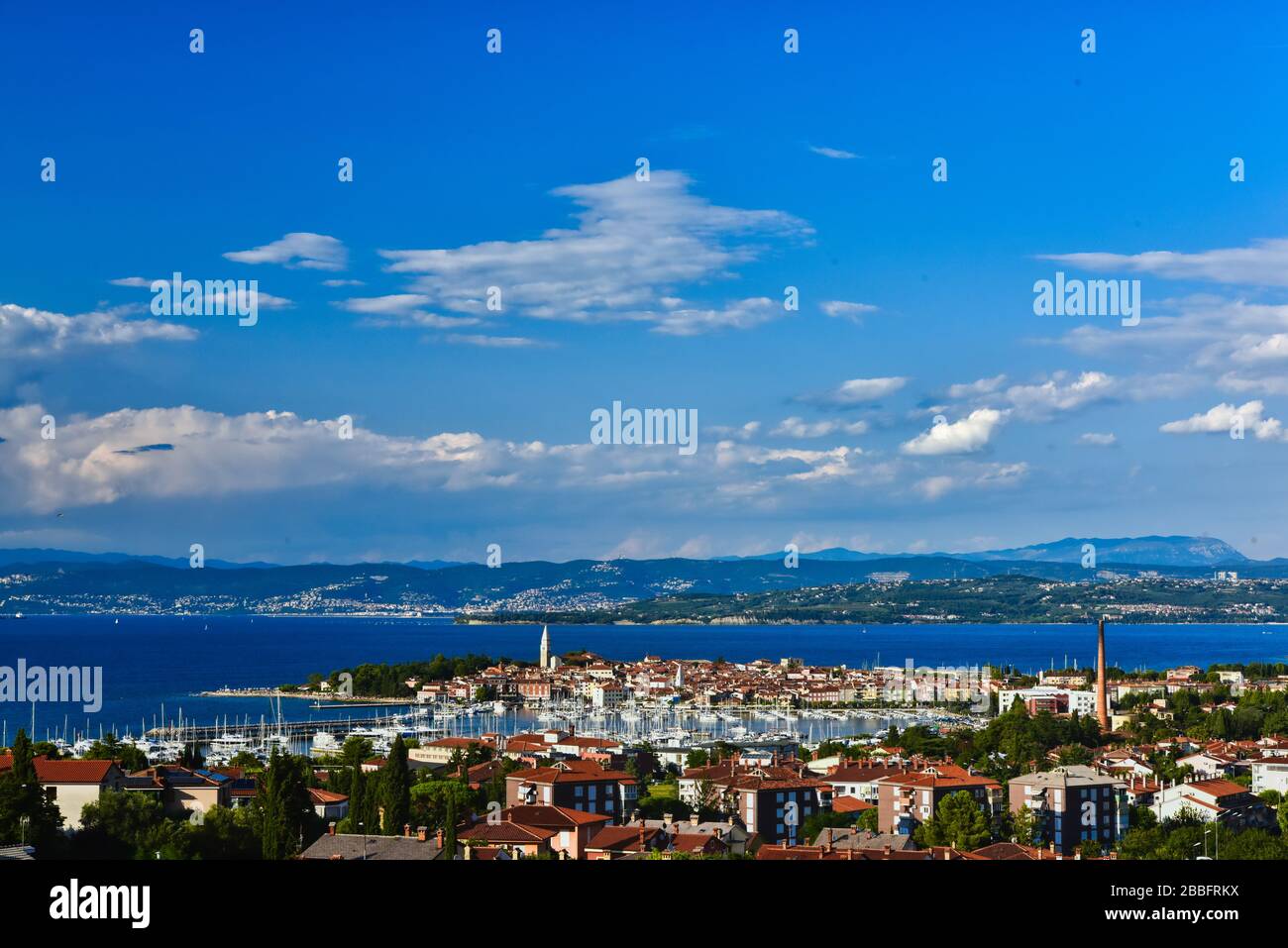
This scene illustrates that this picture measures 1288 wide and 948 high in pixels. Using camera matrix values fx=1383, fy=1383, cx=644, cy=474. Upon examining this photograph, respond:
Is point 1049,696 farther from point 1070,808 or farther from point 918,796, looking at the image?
point 918,796

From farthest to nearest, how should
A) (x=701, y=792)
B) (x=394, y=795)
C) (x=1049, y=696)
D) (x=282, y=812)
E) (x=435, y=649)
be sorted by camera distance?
(x=435, y=649)
(x=1049, y=696)
(x=701, y=792)
(x=394, y=795)
(x=282, y=812)

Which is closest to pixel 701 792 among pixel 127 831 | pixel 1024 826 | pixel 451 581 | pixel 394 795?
pixel 1024 826

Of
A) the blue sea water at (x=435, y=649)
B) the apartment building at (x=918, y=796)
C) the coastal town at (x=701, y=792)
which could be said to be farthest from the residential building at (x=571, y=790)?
the blue sea water at (x=435, y=649)

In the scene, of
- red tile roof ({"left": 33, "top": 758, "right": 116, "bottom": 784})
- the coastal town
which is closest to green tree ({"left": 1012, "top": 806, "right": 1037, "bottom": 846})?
the coastal town

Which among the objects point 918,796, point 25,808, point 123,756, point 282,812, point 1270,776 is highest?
point 25,808

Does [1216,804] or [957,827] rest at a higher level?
[957,827]
